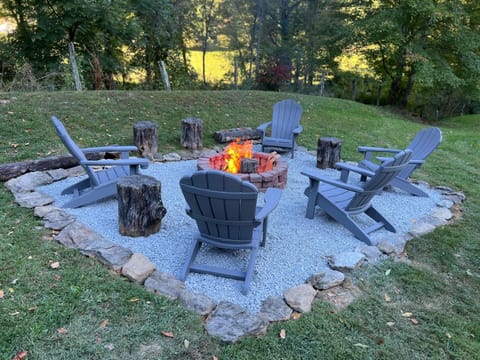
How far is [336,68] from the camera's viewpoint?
478 inches

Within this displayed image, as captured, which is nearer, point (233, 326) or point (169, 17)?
point (233, 326)

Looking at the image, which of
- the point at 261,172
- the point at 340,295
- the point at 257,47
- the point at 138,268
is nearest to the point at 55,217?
the point at 138,268

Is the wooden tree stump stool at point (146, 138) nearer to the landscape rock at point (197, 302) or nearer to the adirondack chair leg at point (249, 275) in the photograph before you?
the adirondack chair leg at point (249, 275)

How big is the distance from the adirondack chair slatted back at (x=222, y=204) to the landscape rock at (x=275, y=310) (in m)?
0.44

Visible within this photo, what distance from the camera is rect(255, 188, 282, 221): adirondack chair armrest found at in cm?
232

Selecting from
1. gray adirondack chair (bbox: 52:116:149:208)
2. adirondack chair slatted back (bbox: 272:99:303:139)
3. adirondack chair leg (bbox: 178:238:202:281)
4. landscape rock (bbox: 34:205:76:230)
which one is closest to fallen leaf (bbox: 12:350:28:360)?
adirondack chair leg (bbox: 178:238:202:281)

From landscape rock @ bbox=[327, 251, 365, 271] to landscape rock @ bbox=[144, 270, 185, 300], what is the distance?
110 centimetres

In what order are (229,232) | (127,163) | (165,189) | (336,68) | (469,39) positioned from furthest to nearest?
(336,68) → (469,39) → (165,189) → (127,163) → (229,232)

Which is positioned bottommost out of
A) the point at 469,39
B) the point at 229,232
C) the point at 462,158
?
the point at 462,158

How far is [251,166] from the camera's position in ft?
12.7

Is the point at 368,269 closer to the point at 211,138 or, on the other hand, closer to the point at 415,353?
the point at 415,353

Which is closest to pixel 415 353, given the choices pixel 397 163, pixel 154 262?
pixel 397 163

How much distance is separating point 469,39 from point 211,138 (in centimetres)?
830

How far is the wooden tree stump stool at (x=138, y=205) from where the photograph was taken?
8.89 ft
